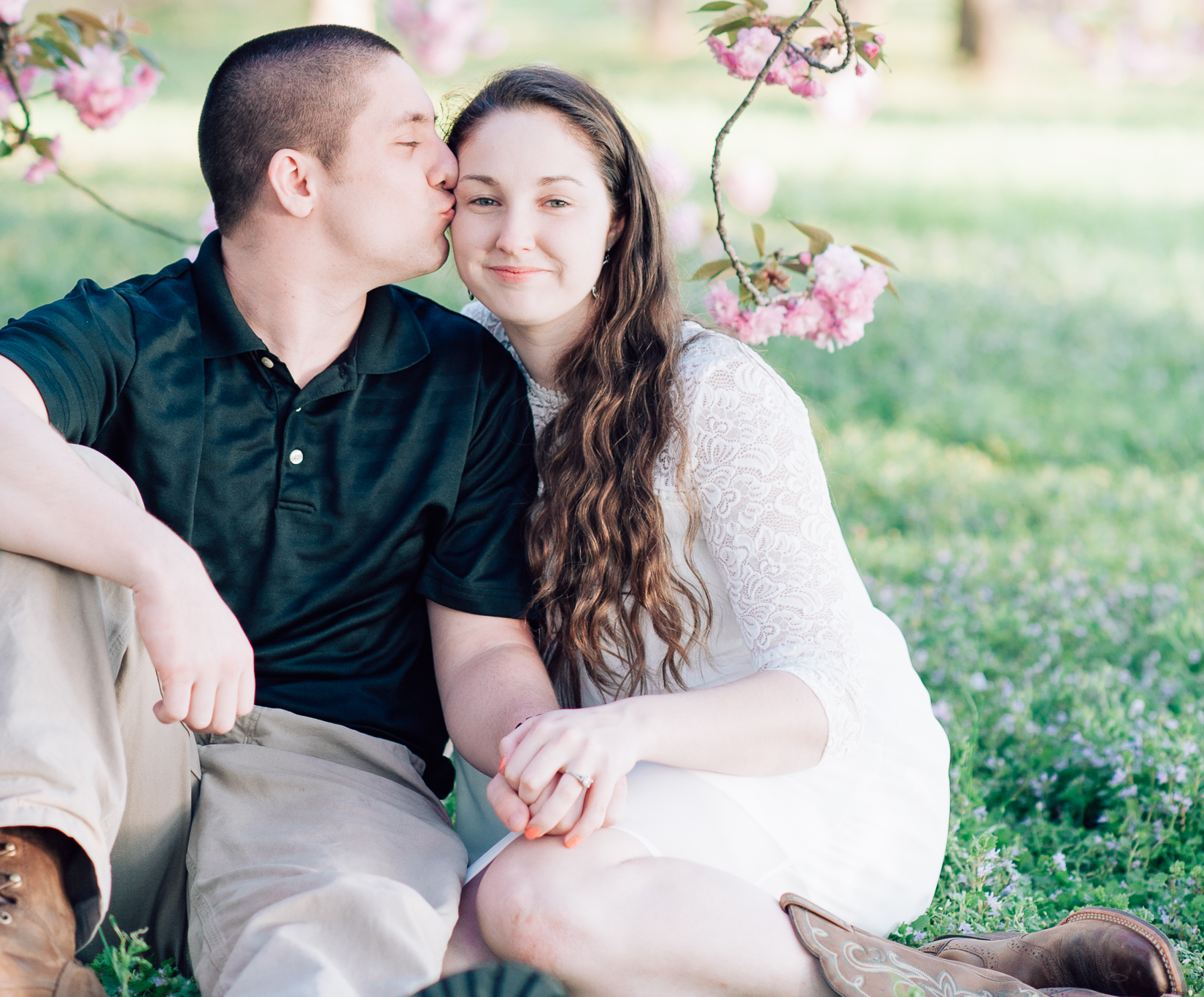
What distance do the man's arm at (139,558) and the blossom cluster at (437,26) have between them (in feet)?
26.1

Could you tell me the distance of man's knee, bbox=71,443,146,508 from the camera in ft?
6.82

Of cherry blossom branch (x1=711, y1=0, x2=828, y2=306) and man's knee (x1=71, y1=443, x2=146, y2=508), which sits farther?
cherry blossom branch (x1=711, y1=0, x2=828, y2=306)

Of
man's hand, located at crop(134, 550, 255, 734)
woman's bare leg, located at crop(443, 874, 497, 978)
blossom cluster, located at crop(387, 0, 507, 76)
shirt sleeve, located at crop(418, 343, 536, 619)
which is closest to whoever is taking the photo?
man's hand, located at crop(134, 550, 255, 734)

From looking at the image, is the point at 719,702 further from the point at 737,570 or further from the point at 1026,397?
the point at 1026,397

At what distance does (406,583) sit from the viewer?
257cm

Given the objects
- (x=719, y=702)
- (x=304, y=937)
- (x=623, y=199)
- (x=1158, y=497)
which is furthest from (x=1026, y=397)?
(x=304, y=937)

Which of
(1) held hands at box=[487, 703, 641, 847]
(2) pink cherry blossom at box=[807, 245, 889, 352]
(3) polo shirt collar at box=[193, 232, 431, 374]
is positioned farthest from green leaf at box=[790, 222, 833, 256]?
(1) held hands at box=[487, 703, 641, 847]

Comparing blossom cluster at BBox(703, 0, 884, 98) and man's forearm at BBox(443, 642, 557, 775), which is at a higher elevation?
blossom cluster at BBox(703, 0, 884, 98)

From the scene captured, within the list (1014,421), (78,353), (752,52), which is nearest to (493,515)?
(78,353)

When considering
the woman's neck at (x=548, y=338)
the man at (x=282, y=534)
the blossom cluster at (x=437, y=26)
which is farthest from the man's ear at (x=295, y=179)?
the blossom cluster at (x=437, y=26)

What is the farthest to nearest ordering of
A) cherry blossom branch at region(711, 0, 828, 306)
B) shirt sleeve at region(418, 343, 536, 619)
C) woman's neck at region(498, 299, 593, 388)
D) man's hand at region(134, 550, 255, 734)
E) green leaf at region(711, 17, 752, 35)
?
1. green leaf at region(711, 17, 752, 35)
2. cherry blossom branch at region(711, 0, 828, 306)
3. woman's neck at region(498, 299, 593, 388)
4. shirt sleeve at region(418, 343, 536, 619)
5. man's hand at region(134, 550, 255, 734)

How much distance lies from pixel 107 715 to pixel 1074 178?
38.7ft

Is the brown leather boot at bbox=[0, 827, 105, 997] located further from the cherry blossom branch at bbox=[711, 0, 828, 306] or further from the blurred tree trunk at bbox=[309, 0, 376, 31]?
the blurred tree trunk at bbox=[309, 0, 376, 31]

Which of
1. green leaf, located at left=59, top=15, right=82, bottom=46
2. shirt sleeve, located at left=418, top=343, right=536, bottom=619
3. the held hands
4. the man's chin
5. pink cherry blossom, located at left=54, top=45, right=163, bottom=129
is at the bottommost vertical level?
the held hands
